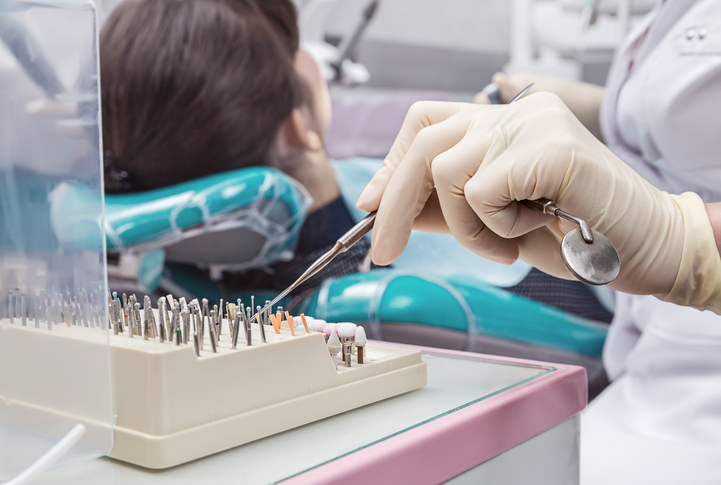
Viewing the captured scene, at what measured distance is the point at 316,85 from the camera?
1.77m

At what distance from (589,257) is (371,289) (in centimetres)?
99

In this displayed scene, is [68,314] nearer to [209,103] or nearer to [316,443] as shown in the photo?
[316,443]

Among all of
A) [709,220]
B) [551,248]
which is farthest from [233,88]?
[709,220]

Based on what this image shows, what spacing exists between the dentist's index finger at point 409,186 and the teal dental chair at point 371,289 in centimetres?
75

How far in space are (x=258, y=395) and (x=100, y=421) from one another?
12 centimetres

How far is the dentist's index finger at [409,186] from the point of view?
2.33ft

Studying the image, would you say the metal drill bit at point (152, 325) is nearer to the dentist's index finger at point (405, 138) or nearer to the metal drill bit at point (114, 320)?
the metal drill bit at point (114, 320)

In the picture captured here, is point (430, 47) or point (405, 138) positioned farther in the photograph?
point (430, 47)

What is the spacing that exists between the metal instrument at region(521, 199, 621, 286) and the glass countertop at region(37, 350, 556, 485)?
0.51 ft

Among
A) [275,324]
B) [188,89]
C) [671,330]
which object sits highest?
[188,89]

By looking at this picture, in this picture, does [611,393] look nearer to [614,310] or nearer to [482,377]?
[614,310]

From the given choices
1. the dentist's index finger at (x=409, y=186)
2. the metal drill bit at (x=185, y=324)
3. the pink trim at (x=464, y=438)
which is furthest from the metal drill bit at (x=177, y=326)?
the dentist's index finger at (x=409, y=186)

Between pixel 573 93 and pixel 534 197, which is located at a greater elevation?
pixel 573 93

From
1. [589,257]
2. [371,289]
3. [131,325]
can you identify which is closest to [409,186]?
[589,257]
